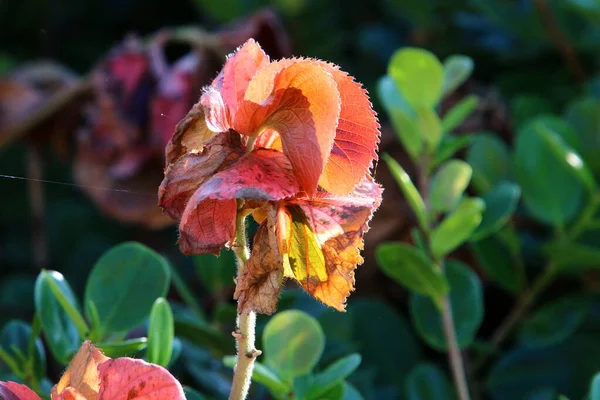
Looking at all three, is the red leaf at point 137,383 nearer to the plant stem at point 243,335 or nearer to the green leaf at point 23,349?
the plant stem at point 243,335

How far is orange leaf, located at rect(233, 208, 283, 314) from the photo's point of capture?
0.36 meters

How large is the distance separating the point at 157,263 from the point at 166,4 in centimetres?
89

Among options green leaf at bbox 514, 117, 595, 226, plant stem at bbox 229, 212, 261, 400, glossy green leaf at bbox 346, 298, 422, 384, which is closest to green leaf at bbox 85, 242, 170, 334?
plant stem at bbox 229, 212, 261, 400

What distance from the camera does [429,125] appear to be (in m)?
0.64

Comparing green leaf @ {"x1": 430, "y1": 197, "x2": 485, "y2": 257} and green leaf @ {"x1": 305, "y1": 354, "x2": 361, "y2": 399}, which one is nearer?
green leaf @ {"x1": 305, "y1": 354, "x2": 361, "y2": 399}

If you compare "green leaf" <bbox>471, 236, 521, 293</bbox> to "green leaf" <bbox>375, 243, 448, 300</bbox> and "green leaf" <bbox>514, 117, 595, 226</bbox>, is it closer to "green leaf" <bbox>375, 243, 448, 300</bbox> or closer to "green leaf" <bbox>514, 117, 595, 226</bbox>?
"green leaf" <bbox>514, 117, 595, 226</bbox>

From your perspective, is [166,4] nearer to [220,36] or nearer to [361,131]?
[220,36]

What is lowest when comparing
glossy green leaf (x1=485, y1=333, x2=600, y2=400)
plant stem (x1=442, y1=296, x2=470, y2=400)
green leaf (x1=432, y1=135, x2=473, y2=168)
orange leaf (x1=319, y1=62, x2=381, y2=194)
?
glossy green leaf (x1=485, y1=333, x2=600, y2=400)

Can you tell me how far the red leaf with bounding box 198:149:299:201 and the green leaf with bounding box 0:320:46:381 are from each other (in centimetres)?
21

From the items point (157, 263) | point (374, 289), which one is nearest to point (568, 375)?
point (374, 289)

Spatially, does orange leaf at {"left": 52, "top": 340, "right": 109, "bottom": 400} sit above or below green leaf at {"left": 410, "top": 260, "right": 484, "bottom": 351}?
above

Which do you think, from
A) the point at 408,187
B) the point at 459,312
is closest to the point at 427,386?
the point at 459,312

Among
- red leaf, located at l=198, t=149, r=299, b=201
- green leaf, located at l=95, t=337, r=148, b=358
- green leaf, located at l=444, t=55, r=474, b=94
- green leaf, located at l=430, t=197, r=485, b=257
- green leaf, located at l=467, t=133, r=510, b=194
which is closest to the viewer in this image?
red leaf, located at l=198, t=149, r=299, b=201

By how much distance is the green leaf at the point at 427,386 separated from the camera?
2.09ft
